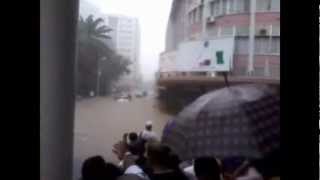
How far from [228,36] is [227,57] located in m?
0.11

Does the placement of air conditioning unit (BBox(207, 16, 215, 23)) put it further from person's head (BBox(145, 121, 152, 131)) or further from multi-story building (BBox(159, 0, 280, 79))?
person's head (BBox(145, 121, 152, 131))

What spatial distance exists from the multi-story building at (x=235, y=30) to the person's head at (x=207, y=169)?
442mm

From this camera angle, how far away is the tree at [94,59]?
6.41 ft

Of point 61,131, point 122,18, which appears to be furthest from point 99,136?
point 122,18

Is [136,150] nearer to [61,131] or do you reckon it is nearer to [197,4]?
[61,131]

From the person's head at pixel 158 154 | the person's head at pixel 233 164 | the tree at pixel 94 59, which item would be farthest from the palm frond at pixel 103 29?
the person's head at pixel 233 164

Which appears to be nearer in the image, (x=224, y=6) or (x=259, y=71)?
(x=259, y=71)

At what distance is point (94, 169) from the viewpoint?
189 centimetres

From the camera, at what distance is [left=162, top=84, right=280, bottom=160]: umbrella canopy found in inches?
72.1

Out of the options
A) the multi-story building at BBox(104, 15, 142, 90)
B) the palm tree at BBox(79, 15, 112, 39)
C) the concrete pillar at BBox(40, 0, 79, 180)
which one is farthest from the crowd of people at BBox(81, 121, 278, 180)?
the palm tree at BBox(79, 15, 112, 39)

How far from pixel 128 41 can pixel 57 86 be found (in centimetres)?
46

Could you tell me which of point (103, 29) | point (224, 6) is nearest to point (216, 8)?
point (224, 6)

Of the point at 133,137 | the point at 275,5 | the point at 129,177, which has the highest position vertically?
the point at 275,5

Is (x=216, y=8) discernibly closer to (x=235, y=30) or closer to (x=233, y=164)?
(x=235, y=30)
